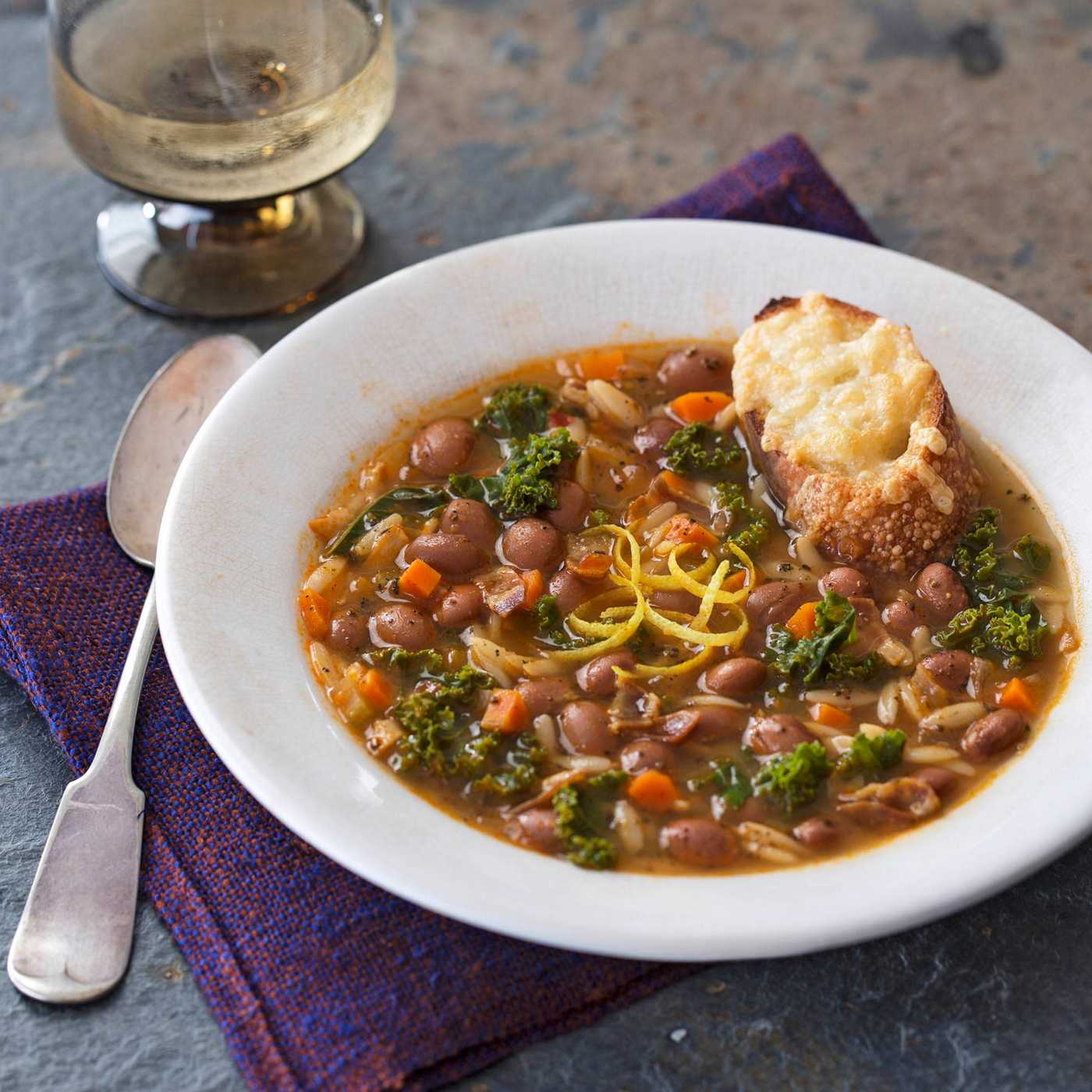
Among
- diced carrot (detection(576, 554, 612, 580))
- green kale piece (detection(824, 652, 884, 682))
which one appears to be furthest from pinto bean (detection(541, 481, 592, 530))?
green kale piece (detection(824, 652, 884, 682))

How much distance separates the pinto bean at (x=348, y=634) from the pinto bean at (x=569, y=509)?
0.83 metres

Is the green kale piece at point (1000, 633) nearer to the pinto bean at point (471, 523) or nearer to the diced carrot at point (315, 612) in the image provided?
the pinto bean at point (471, 523)

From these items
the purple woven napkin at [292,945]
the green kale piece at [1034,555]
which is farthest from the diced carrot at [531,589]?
the green kale piece at [1034,555]

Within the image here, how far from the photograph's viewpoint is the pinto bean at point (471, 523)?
5227 millimetres

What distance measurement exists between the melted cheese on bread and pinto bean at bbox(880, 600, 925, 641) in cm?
54

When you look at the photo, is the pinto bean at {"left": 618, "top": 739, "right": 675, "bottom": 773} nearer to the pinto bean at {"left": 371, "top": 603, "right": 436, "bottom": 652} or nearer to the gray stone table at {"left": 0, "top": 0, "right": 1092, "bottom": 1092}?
the gray stone table at {"left": 0, "top": 0, "right": 1092, "bottom": 1092}

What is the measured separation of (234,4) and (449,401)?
227 cm

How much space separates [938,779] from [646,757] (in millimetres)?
902

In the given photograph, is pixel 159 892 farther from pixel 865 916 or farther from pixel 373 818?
pixel 865 916

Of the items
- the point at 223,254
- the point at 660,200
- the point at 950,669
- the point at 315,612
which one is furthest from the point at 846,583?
the point at 223,254

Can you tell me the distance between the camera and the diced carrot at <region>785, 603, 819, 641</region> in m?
4.90

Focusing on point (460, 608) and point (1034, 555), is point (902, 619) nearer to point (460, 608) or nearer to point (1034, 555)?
point (1034, 555)

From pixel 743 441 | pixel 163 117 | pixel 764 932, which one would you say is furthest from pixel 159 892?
pixel 163 117

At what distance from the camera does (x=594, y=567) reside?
5133 mm
